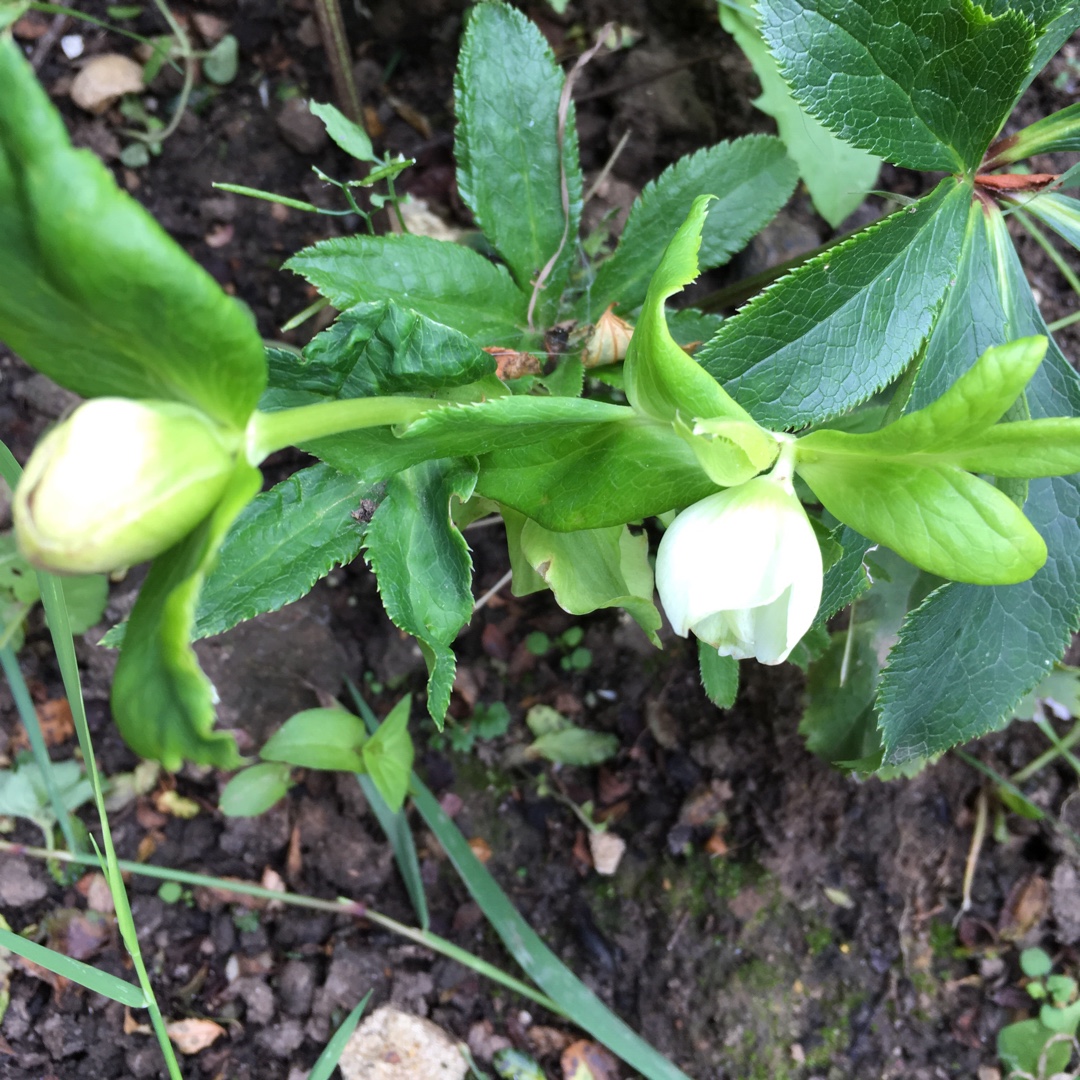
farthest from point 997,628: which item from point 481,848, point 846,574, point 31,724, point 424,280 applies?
point 31,724

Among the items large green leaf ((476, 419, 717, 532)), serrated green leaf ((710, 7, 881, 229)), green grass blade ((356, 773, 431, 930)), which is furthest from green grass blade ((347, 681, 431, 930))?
serrated green leaf ((710, 7, 881, 229))

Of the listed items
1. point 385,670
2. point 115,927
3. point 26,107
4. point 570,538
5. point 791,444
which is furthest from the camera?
point 385,670

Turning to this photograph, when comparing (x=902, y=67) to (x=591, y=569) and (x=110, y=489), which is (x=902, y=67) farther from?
(x=110, y=489)

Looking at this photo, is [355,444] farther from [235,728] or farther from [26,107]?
[235,728]

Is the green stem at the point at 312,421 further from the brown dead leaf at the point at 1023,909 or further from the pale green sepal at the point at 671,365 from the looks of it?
the brown dead leaf at the point at 1023,909

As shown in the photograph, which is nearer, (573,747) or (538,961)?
(538,961)

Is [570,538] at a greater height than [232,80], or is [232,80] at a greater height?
[232,80]

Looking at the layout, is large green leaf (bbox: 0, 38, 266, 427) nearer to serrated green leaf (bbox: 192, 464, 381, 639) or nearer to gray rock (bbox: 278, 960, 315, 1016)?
serrated green leaf (bbox: 192, 464, 381, 639)

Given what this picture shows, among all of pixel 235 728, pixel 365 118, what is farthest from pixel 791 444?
pixel 365 118
